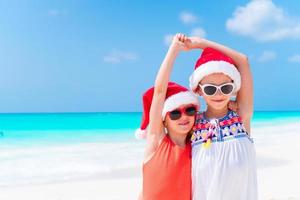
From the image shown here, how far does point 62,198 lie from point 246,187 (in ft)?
14.8

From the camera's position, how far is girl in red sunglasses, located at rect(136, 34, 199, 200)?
3.18m

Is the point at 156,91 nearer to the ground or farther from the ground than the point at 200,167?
farther from the ground

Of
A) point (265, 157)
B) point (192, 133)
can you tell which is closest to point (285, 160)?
point (265, 157)

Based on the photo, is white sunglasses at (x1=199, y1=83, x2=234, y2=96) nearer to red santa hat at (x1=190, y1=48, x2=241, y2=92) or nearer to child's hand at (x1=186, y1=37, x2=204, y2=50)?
red santa hat at (x1=190, y1=48, x2=241, y2=92)

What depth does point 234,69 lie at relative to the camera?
3.26 meters

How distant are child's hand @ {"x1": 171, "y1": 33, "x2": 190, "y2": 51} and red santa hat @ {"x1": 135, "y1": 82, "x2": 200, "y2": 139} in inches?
12.8

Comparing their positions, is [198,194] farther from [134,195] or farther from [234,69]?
[134,195]

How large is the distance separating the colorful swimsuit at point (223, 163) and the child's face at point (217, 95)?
12 centimetres

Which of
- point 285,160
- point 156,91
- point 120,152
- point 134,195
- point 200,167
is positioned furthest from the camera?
point 120,152

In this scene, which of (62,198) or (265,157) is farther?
(265,157)

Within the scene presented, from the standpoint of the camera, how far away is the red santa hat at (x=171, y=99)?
133 inches

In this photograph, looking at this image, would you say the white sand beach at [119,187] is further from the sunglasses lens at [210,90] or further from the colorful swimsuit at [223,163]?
the sunglasses lens at [210,90]

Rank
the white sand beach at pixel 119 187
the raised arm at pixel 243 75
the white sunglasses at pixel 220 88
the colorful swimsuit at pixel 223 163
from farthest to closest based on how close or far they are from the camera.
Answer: the white sand beach at pixel 119 187 < the raised arm at pixel 243 75 < the white sunglasses at pixel 220 88 < the colorful swimsuit at pixel 223 163

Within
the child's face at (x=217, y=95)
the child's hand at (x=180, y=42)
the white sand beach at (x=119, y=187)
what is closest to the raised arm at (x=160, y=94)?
the child's hand at (x=180, y=42)
